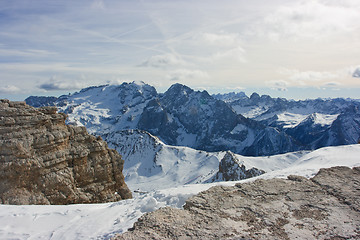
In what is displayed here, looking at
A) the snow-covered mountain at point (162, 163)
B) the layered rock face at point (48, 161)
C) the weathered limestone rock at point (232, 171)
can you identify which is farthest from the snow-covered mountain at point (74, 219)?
the snow-covered mountain at point (162, 163)

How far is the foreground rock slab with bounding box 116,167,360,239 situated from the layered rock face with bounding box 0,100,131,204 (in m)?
14.3

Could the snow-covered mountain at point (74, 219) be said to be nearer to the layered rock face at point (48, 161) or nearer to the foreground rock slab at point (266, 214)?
the foreground rock slab at point (266, 214)

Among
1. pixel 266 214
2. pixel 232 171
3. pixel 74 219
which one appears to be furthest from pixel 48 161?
pixel 232 171

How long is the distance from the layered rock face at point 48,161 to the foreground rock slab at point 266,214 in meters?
14.3

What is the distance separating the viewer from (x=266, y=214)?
8.17m

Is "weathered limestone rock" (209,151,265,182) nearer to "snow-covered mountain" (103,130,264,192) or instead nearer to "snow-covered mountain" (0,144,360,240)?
"snow-covered mountain" (103,130,264,192)

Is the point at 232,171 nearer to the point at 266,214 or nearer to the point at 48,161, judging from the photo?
the point at 48,161

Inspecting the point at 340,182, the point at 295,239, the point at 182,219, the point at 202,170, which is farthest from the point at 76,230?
the point at 202,170

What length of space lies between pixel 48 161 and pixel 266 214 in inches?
705

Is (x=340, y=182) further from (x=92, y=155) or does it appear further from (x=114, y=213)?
(x=92, y=155)

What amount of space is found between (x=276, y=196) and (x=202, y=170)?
464 ft

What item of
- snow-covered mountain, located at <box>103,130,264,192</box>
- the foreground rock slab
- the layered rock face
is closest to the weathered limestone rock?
snow-covered mountain, located at <box>103,130,264,192</box>

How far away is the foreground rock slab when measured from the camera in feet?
23.1

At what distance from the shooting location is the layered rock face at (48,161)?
17391 mm
